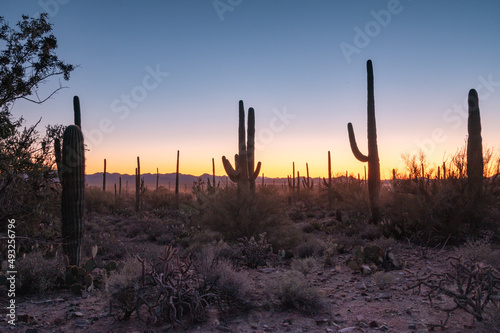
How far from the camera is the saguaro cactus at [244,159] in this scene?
50.8 ft

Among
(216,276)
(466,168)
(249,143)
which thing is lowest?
(216,276)

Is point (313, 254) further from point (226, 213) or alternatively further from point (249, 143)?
point (249, 143)

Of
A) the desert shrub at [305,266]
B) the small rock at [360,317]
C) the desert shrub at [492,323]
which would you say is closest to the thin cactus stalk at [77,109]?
the desert shrub at [305,266]

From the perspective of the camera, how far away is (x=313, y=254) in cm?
984

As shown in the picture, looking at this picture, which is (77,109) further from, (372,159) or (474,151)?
(474,151)

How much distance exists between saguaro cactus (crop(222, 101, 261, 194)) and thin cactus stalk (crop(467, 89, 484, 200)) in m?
7.31

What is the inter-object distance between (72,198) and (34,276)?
78.6 inches

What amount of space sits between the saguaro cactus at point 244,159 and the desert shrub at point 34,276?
818 centimetres

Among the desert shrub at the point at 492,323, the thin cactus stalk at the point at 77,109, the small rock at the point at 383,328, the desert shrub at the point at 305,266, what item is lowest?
the small rock at the point at 383,328

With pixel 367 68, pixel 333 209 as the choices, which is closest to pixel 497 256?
pixel 367 68

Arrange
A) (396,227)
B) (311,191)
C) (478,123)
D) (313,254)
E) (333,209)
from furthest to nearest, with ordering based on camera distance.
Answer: (311,191) < (333,209) < (478,123) < (396,227) < (313,254)

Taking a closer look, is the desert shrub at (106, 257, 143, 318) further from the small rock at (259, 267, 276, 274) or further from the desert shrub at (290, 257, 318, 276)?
the desert shrub at (290, 257, 318, 276)

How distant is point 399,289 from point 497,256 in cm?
236

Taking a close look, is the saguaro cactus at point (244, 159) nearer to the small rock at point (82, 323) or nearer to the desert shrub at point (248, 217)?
the desert shrub at point (248, 217)
